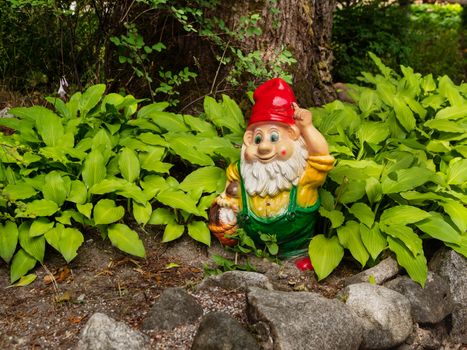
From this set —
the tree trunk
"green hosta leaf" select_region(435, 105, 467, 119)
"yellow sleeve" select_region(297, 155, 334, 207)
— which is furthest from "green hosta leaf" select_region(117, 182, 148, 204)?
"green hosta leaf" select_region(435, 105, 467, 119)

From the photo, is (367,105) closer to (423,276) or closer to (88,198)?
(423,276)

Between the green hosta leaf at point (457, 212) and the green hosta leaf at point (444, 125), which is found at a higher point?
the green hosta leaf at point (444, 125)

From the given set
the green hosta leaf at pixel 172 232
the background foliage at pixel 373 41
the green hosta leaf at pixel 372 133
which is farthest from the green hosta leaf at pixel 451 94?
the green hosta leaf at pixel 172 232

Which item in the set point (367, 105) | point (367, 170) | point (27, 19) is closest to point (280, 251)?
point (367, 170)

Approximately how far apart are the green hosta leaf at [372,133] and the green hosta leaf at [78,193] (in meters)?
1.98

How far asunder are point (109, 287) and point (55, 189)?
709mm

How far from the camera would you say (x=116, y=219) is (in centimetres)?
347

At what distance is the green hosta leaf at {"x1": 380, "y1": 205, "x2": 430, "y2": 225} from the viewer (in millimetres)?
3539

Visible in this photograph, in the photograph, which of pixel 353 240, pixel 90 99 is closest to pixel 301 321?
pixel 353 240

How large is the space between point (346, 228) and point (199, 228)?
92 centimetres

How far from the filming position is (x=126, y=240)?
11.3 feet

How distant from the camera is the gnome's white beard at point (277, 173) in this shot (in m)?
3.36

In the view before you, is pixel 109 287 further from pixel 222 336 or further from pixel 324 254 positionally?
pixel 324 254

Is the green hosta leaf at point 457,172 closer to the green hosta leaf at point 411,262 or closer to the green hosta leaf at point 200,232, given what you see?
the green hosta leaf at point 411,262
